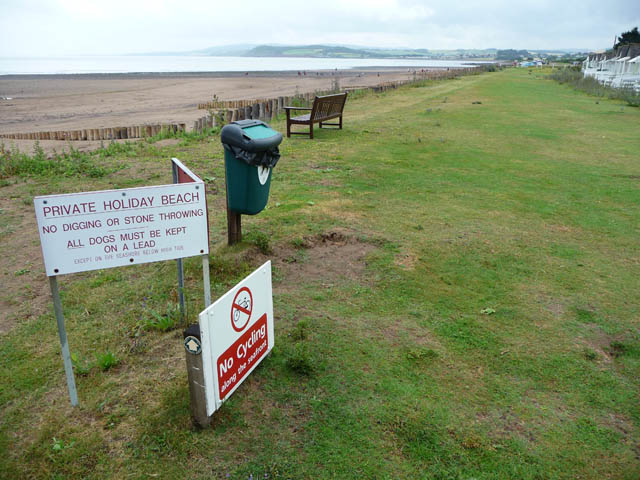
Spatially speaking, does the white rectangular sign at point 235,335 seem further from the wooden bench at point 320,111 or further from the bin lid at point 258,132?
the wooden bench at point 320,111

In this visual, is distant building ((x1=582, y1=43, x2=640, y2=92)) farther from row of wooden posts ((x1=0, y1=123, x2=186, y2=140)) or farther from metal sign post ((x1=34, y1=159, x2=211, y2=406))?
metal sign post ((x1=34, y1=159, x2=211, y2=406))

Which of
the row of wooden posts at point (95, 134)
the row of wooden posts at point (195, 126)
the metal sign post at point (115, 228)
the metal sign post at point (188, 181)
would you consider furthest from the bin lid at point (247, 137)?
the row of wooden posts at point (95, 134)

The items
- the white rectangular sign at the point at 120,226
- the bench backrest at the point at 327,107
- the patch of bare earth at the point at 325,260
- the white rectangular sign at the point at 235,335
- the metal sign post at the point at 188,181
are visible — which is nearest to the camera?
the white rectangular sign at the point at 120,226

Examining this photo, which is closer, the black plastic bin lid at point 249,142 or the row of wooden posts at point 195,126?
the black plastic bin lid at point 249,142

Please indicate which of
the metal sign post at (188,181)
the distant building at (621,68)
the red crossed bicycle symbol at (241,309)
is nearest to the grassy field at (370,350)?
the metal sign post at (188,181)

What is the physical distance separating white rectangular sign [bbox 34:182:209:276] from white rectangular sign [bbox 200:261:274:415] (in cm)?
44

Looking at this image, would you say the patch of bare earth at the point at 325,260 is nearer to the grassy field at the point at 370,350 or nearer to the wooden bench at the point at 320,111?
the grassy field at the point at 370,350

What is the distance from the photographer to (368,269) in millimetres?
4973

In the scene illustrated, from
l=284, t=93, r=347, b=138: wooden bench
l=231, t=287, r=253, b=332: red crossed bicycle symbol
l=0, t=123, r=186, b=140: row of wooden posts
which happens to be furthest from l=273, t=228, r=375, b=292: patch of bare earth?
l=0, t=123, r=186, b=140: row of wooden posts

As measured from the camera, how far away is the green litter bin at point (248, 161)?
442cm

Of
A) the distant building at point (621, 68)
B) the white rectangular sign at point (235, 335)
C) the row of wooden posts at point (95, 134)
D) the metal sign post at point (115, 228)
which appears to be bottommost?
the white rectangular sign at point (235, 335)

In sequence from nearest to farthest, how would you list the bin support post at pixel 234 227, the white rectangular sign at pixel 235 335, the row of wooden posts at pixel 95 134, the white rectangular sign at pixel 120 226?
1. the white rectangular sign at pixel 120 226
2. the white rectangular sign at pixel 235 335
3. the bin support post at pixel 234 227
4. the row of wooden posts at pixel 95 134

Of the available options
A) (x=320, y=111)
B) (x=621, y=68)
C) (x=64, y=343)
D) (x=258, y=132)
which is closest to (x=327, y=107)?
(x=320, y=111)

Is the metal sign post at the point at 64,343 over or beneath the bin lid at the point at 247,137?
beneath
